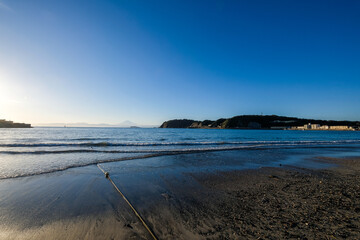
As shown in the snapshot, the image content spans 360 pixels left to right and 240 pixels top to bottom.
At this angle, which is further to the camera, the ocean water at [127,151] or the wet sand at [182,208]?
the ocean water at [127,151]

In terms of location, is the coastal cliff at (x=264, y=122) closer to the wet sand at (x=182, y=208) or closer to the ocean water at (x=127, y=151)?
the ocean water at (x=127, y=151)

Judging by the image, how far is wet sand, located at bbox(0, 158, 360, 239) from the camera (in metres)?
3.27

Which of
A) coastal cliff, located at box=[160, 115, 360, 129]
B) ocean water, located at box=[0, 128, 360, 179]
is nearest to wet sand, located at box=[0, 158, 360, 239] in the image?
ocean water, located at box=[0, 128, 360, 179]

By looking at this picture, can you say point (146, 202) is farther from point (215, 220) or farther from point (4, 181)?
point (4, 181)

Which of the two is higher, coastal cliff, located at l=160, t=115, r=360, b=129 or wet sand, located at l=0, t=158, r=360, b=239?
coastal cliff, located at l=160, t=115, r=360, b=129

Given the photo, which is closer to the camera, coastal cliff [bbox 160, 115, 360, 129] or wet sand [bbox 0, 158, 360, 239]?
wet sand [bbox 0, 158, 360, 239]

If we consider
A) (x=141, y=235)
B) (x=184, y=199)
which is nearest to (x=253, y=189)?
(x=184, y=199)

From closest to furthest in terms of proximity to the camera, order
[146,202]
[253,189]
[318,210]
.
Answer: [318,210], [146,202], [253,189]

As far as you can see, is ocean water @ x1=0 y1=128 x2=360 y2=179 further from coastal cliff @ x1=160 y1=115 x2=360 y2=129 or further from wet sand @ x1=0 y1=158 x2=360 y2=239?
coastal cliff @ x1=160 y1=115 x2=360 y2=129

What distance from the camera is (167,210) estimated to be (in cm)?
428

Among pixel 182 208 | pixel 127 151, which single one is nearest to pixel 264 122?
pixel 127 151

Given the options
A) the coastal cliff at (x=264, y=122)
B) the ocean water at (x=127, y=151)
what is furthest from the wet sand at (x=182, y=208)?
the coastal cliff at (x=264, y=122)

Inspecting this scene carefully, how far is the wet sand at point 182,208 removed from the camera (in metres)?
3.27

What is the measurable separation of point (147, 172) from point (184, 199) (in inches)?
153
